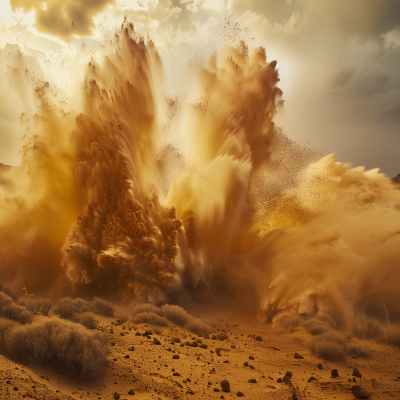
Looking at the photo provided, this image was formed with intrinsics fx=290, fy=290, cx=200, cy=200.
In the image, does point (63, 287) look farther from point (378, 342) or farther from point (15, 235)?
point (378, 342)

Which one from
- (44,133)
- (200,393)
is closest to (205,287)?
(200,393)

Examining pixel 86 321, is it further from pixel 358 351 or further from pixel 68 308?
pixel 358 351

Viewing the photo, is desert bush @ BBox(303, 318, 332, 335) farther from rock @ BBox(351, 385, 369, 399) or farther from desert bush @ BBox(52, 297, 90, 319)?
desert bush @ BBox(52, 297, 90, 319)

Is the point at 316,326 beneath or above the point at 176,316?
above

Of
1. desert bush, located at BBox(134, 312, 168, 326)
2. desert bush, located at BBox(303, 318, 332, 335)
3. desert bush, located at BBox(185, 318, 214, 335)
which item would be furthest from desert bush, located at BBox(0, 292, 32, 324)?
desert bush, located at BBox(303, 318, 332, 335)

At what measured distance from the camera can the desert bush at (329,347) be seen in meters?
9.92

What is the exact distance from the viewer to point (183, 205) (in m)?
20.3

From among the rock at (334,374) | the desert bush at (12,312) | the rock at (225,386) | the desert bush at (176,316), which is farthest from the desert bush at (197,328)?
the desert bush at (12,312)

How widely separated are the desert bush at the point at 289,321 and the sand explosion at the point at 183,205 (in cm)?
82

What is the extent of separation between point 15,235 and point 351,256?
71.9 ft

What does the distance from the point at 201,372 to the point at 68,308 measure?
596cm

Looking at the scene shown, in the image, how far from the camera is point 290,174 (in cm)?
2331

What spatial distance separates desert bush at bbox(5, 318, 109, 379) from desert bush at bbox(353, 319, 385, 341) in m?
12.1

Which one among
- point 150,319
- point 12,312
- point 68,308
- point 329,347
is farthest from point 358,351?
point 12,312
